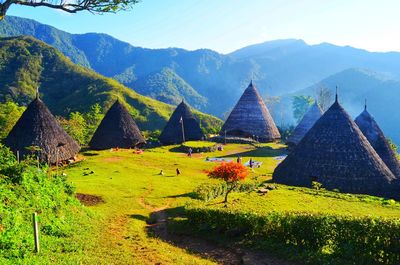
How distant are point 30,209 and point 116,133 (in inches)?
1304

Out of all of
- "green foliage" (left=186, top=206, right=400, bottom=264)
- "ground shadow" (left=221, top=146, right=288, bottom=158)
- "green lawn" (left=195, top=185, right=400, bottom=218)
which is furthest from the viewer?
"ground shadow" (left=221, top=146, right=288, bottom=158)

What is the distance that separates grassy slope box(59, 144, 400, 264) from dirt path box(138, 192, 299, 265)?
0.61 meters

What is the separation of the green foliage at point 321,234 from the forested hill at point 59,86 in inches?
3186

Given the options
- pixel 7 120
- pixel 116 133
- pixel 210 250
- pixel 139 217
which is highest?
pixel 7 120

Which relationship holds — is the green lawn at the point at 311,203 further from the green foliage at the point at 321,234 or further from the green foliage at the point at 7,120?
the green foliage at the point at 7,120

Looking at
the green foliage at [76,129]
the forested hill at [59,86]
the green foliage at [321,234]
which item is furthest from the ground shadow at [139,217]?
the forested hill at [59,86]

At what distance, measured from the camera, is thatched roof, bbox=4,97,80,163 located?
113 feet

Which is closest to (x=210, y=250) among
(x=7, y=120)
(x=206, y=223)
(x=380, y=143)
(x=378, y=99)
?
(x=206, y=223)

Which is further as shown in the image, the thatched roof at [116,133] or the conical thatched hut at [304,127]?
the conical thatched hut at [304,127]

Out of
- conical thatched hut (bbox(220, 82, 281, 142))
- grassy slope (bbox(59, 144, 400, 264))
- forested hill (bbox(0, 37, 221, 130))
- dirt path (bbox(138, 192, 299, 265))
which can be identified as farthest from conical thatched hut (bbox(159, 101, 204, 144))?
forested hill (bbox(0, 37, 221, 130))

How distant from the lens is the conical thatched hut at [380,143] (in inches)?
1315

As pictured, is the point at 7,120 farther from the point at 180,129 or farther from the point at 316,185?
the point at 316,185

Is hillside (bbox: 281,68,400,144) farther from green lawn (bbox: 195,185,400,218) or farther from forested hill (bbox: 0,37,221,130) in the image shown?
green lawn (bbox: 195,185,400,218)

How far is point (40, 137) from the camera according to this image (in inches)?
1367
